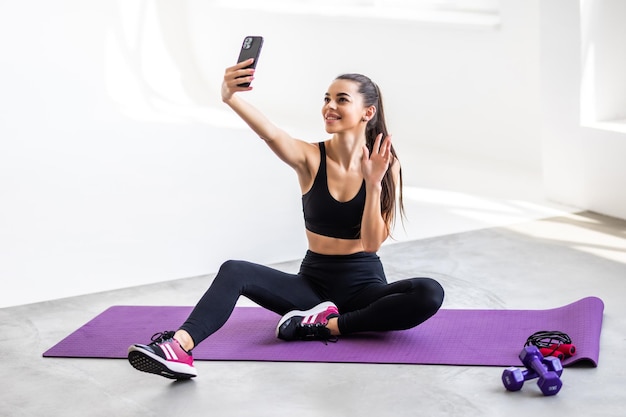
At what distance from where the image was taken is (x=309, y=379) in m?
3.18

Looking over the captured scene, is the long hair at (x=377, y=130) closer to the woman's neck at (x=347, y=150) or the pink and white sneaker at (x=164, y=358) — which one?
the woman's neck at (x=347, y=150)

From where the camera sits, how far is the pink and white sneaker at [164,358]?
10.0ft

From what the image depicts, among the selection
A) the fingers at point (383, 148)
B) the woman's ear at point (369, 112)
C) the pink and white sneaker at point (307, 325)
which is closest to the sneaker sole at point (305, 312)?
the pink and white sneaker at point (307, 325)

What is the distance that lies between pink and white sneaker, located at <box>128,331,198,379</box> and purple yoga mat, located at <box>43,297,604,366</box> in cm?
22

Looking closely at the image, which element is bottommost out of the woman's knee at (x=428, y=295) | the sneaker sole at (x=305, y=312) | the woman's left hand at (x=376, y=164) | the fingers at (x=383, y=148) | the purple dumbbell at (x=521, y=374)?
the purple dumbbell at (x=521, y=374)

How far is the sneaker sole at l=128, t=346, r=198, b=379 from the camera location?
3.06 m

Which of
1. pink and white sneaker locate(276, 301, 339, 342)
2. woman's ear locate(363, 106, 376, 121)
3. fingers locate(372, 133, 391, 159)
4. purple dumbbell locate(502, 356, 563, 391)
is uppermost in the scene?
woman's ear locate(363, 106, 376, 121)

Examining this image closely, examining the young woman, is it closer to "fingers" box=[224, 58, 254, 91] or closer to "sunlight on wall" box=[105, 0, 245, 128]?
"fingers" box=[224, 58, 254, 91]

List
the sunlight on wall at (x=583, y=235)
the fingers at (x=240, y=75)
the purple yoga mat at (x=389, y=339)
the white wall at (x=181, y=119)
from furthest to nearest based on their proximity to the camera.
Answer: the white wall at (x=181, y=119) < the sunlight on wall at (x=583, y=235) < the purple yoga mat at (x=389, y=339) < the fingers at (x=240, y=75)

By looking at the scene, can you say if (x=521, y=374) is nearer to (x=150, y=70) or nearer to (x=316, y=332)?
(x=316, y=332)

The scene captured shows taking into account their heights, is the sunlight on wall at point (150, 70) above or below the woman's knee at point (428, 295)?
above

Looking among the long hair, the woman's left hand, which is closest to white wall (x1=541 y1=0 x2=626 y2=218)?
the long hair

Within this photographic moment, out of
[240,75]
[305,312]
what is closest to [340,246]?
[305,312]

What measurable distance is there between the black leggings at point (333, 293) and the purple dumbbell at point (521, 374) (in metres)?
0.46
